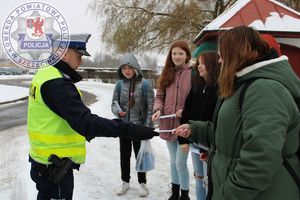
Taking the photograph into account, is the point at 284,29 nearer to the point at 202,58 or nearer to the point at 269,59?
the point at 202,58

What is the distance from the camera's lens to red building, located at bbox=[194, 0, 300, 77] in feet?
23.1

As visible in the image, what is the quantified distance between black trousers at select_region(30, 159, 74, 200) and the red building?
479cm

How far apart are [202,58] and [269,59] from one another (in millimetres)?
1593

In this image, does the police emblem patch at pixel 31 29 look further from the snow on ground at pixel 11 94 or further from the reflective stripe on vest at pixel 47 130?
the reflective stripe on vest at pixel 47 130

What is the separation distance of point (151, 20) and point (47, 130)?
64.6ft

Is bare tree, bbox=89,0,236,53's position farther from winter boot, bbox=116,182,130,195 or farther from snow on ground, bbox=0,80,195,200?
winter boot, bbox=116,182,130,195

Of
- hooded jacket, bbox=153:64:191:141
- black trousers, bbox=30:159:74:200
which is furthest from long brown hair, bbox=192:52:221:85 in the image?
black trousers, bbox=30:159:74:200

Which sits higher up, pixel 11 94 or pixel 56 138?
pixel 56 138

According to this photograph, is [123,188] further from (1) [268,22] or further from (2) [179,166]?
(1) [268,22]

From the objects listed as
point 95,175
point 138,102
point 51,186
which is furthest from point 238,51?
point 95,175

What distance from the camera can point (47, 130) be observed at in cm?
257

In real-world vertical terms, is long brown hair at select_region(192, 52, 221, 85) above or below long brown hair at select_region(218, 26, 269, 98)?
below

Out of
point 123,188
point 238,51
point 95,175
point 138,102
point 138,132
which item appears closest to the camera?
point 238,51

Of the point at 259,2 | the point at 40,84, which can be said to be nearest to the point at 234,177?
the point at 40,84
